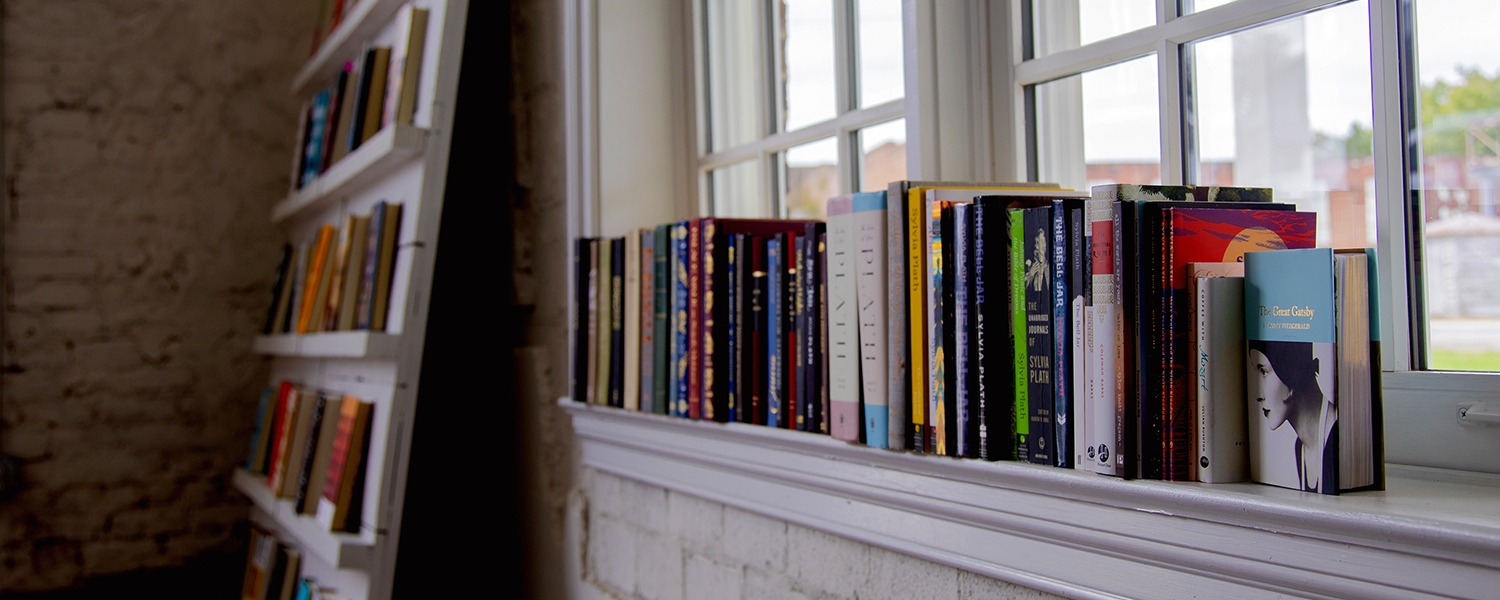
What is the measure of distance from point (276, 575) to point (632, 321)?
1.35 metres

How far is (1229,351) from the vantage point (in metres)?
0.78

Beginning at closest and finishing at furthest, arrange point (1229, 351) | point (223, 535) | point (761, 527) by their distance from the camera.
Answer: point (1229, 351) < point (761, 527) < point (223, 535)

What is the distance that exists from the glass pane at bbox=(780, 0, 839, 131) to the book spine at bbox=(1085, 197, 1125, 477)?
33.1 inches

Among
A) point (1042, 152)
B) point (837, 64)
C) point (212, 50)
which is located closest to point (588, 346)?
point (837, 64)

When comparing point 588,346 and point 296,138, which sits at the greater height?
point 296,138

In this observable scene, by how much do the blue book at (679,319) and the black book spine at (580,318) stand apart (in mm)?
298

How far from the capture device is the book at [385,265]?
1.84 m

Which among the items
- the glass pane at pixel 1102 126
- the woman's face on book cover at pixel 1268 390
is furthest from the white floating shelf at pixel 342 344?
the woman's face on book cover at pixel 1268 390

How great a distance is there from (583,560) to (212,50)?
212cm

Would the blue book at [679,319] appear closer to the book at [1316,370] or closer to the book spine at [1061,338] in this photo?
the book spine at [1061,338]

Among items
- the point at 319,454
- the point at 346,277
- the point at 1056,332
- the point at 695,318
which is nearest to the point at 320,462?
the point at 319,454

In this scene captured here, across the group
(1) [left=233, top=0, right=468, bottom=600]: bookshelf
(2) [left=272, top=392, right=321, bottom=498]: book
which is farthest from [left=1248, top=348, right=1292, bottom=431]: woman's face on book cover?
(2) [left=272, top=392, right=321, bottom=498]: book

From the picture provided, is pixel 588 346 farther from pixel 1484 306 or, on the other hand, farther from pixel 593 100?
pixel 1484 306

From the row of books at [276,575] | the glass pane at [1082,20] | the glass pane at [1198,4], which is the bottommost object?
the row of books at [276,575]
